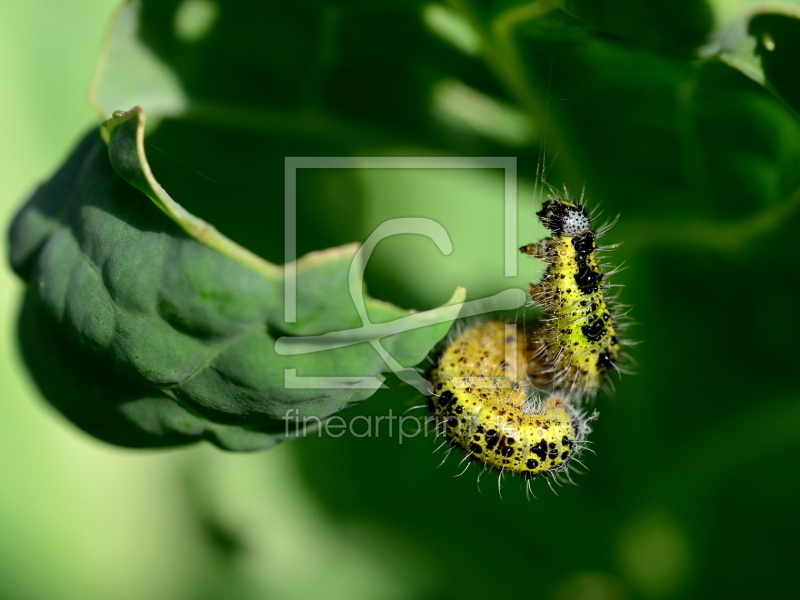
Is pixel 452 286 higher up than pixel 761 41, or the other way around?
pixel 761 41

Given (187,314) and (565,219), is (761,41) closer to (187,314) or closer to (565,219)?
(565,219)

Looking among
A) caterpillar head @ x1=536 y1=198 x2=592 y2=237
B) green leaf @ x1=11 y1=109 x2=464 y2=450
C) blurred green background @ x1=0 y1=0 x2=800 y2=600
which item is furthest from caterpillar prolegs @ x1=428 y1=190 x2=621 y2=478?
green leaf @ x1=11 y1=109 x2=464 y2=450

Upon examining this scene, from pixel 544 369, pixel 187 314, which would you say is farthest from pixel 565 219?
pixel 187 314

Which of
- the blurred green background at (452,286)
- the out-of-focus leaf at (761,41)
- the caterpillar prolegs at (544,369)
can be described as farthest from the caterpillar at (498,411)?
the out-of-focus leaf at (761,41)

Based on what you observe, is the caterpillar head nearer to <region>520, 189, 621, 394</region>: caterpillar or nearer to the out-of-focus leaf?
<region>520, 189, 621, 394</region>: caterpillar

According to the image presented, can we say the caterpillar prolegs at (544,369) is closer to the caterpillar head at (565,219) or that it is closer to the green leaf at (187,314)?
the caterpillar head at (565,219)

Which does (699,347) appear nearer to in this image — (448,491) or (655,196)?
(655,196)

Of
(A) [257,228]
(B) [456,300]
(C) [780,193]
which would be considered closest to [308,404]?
(B) [456,300]
